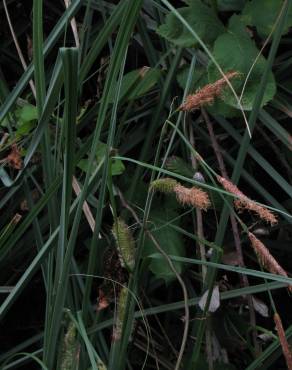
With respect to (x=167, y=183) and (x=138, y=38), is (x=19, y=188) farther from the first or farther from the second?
(x=167, y=183)

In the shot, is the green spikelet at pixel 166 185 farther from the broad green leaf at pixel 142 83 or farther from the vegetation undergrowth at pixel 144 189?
the broad green leaf at pixel 142 83

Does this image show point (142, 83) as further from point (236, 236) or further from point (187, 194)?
point (187, 194)

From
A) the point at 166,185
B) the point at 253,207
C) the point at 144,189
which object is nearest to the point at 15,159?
the point at 144,189

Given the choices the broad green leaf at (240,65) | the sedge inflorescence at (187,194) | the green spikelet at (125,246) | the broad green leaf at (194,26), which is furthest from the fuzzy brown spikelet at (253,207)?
the broad green leaf at (194,26)

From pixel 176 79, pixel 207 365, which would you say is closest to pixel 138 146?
pixel 176 79

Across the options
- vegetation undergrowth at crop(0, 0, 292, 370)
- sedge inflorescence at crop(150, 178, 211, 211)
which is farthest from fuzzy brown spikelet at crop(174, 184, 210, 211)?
vegetation undergrowth at crop(0, 0, 292, 370)

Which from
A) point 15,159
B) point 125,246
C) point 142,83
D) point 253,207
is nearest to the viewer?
point 253,207
